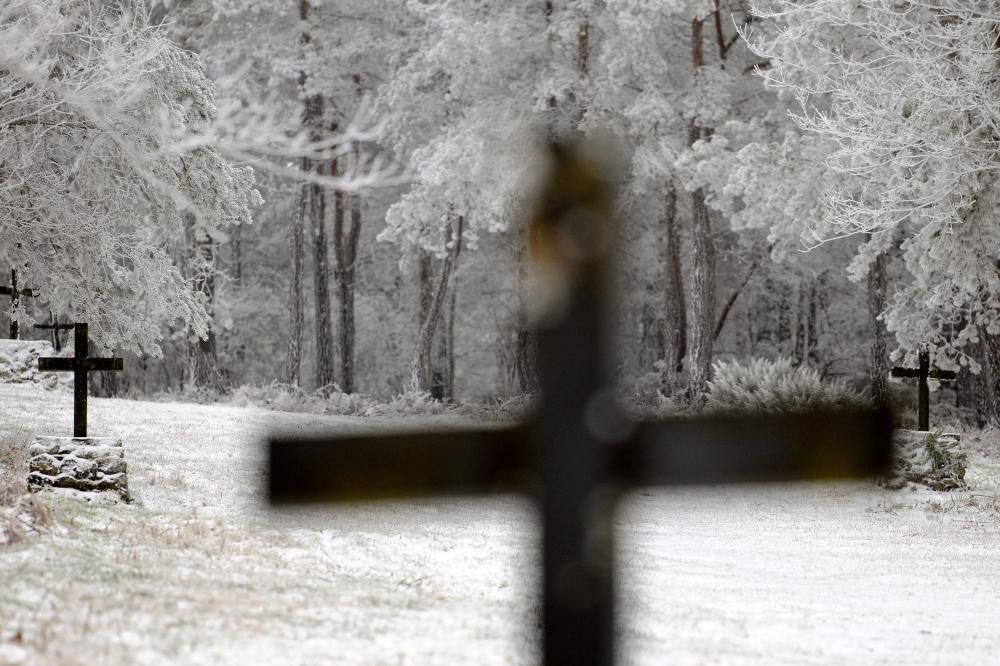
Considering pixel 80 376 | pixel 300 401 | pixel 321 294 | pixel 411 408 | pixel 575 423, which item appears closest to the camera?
pixel 575 423

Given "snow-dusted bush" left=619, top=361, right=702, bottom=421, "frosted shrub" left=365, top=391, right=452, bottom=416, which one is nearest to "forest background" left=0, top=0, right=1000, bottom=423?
"snow-dusted bush" left=619, top=361, right=702, bottom=421

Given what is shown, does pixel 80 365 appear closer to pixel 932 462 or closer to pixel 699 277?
pixel 932 462

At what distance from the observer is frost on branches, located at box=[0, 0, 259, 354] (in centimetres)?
1111

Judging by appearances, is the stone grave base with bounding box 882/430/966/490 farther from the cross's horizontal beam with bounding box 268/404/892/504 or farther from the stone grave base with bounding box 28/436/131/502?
the cross's horizontal beam with bounding box 268/404/892/504

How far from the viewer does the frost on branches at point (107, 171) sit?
11.1m

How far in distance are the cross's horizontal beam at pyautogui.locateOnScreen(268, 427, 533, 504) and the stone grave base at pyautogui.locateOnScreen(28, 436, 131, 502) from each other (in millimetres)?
8583

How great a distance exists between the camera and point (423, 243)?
24.8 metres

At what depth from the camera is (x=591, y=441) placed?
206cm

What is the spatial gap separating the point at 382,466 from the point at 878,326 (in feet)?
72.3

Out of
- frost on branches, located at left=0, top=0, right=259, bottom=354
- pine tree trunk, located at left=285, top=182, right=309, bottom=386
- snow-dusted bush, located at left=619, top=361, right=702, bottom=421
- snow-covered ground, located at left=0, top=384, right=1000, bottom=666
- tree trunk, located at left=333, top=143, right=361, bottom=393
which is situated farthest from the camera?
tree trunk, located at left=333, top=143, right=361, bottom=393

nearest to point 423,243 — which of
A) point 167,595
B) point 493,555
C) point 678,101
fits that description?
point 678,101

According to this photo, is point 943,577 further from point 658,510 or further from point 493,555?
point 658,510

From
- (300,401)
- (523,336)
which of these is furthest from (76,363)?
(523,336)

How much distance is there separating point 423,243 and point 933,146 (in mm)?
14375
